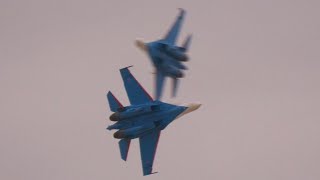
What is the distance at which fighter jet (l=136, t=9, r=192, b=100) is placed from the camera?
291 ft

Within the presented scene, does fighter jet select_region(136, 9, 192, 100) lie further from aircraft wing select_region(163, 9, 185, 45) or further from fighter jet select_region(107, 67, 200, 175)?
fighter jet select_region(107, 67, 200, 175)

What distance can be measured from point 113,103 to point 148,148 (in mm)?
5249

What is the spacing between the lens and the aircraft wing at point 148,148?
85562mm

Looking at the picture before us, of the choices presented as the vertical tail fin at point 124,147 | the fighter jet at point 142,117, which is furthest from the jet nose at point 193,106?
the vertical tail fin at point 124,147

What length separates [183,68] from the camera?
8950cm

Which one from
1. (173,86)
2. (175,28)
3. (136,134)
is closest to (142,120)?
(136,134)

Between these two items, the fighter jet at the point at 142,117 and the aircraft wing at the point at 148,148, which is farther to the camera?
the aircraft wing at the point at 148,148

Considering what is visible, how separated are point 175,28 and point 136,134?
46.3ft

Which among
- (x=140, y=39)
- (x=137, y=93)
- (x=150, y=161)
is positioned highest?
(x=140, y=39)

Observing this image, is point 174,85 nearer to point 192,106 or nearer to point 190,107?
point 192,106

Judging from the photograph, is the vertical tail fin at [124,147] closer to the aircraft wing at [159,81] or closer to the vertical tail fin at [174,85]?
the vertical tail fin at [174,85]

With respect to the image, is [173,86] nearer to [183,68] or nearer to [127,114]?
[183,68]

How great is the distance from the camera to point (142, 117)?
83.9 m

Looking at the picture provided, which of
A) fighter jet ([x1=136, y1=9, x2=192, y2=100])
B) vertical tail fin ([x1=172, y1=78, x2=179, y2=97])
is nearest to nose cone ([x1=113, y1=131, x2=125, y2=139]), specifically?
fighter jet ([x1=136, y1=9, x2=192, y2=100])
